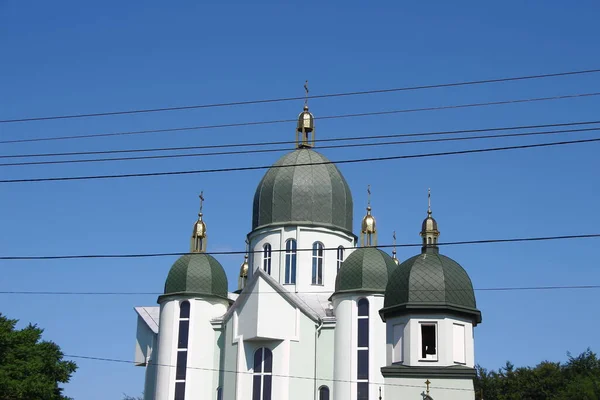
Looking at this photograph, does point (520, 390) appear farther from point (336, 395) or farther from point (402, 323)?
point (402, 323)

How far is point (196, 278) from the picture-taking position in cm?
4312

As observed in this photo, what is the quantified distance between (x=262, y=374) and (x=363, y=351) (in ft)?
13.8

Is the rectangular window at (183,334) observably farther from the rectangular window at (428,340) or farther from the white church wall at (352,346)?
the rectangular window at (428,340)

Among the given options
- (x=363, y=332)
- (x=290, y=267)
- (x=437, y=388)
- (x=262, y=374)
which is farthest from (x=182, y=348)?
(x=437, y=388)

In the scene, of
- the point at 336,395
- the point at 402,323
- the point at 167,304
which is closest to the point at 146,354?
the point at 167,304

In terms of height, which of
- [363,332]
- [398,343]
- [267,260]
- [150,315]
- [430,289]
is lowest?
[398,343]

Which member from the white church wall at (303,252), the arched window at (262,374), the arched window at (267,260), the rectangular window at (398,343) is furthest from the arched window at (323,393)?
the rectangular window at (398,343)

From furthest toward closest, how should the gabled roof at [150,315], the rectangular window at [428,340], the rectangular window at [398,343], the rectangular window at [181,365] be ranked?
the gabled roof at [150,315], the rectangular window at [181,365], the rectangular window at [428,340], the rectangular window at [398,343]

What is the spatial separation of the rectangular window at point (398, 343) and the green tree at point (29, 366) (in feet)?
51.5

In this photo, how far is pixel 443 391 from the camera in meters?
28.4

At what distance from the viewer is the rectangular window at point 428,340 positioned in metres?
29.5

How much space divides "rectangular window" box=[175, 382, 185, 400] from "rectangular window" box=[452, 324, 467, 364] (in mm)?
15634

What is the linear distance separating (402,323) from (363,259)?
11437 millimetres

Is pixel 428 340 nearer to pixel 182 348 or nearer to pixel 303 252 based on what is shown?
pixel 303 252
